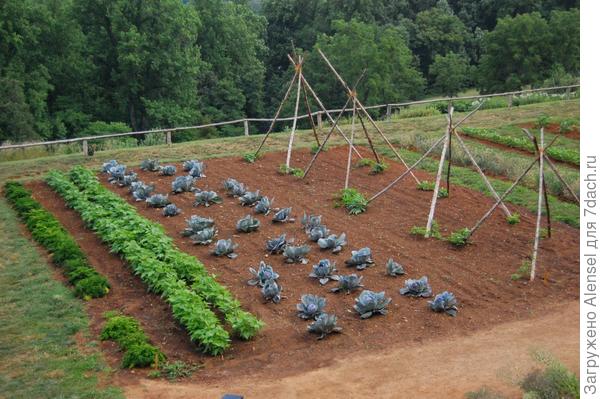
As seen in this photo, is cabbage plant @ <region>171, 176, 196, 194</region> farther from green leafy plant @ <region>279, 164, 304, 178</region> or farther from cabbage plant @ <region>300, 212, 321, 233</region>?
cabbage plant @ <region>300, 212, 321, 233</region>

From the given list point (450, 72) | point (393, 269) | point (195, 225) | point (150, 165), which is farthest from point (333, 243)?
point (450, 72)

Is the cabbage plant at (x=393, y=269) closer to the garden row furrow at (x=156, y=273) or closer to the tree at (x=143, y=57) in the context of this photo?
the garden row furrow at (x=156, y=273)

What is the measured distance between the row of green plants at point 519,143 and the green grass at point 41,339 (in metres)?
13.9

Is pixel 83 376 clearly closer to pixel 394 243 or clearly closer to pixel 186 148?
pixel 394 243

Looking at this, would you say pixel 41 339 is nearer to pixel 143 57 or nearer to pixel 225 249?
pixel 225 249

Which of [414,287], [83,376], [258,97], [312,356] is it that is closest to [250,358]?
[312,356]

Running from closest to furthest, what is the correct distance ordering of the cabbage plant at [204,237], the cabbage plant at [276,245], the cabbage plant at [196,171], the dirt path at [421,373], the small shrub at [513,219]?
the dirt path at [421,373] < the cabbage plant at [276,245] < the cabbage plant at [204,237] < the small shrub at [513,219] < the cabbage plant at [196,171]

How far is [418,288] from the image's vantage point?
11.7 m

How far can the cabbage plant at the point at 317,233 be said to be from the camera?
1428 cm

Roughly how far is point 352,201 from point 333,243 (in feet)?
9.13

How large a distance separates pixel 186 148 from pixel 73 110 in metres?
21.4

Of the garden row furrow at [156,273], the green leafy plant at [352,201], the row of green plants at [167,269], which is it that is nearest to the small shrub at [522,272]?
the green leafy plant at [352,201]

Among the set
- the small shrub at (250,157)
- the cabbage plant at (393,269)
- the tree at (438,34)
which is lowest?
the cabbage plant at (393,269)

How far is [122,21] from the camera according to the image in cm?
4203
